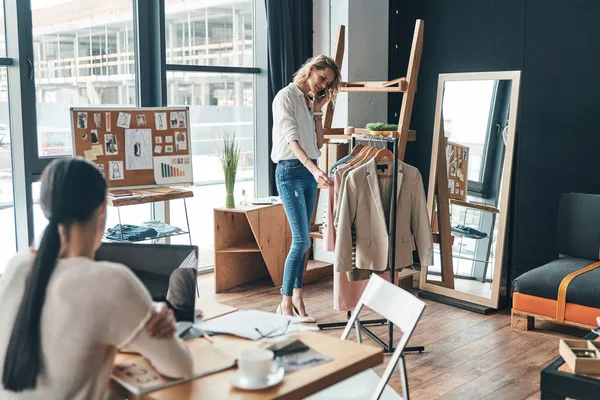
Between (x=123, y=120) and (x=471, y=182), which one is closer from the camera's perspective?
(x=123, y=120)

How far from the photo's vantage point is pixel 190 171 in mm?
4906

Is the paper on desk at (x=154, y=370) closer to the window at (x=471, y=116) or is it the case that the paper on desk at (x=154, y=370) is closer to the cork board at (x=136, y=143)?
the cork board at (x=136, y=143)

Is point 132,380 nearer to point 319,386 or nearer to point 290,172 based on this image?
point 319,386

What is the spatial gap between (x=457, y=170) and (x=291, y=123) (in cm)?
153

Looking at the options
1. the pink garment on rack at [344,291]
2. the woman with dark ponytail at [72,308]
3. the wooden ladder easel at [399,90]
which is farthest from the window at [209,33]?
the woman with dark ponytail at [72,308]

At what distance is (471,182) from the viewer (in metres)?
5.05

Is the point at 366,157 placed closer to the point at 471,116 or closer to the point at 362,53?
the point at 471,116

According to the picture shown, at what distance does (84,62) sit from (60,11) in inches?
15.0

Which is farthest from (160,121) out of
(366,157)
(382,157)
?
(382,157)

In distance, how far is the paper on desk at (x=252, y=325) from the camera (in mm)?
2027

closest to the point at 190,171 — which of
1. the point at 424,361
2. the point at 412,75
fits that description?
the point at 412,75

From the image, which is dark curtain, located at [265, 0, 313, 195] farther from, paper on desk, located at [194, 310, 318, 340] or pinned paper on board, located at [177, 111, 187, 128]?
paper on desk, located at [194, 310, 318, 340]

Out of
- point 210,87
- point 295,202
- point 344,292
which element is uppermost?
point 210,87

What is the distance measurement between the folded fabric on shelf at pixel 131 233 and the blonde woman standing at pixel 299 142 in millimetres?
900
